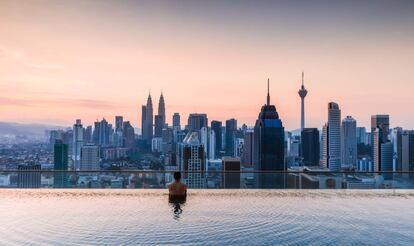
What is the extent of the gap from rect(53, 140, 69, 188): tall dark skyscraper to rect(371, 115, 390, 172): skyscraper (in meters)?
20.0

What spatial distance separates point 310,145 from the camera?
46438 mm

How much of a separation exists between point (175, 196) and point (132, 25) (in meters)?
6.09

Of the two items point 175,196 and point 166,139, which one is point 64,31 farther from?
point 166,139

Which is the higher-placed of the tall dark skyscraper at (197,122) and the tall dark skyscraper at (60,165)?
the tall dark skyscraper at (197,122)

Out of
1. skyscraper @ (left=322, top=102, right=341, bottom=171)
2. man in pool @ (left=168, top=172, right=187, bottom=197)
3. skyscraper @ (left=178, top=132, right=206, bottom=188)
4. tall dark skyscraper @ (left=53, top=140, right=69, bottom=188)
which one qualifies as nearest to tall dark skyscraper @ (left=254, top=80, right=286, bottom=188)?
skyscraper @ (left=178, top=132, right=206, bottom=188)

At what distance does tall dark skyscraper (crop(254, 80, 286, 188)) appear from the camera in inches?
516

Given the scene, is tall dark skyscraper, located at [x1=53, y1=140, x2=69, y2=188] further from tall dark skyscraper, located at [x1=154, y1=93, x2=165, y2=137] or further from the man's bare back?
tall dark skyscraper, located at [x1=154, y1=93, x2=165, y2=137]

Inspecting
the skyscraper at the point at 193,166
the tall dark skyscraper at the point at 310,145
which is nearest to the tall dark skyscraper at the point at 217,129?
the tall dark skyscraper at the point at 310,145

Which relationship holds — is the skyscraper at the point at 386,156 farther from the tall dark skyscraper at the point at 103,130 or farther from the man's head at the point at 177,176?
the tall dark skyscraper at the point at 103,130

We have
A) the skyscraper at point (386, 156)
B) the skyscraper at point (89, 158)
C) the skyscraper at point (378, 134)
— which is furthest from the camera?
the skyscraper at point (378, 134)

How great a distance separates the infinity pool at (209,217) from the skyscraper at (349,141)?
29.0 meters

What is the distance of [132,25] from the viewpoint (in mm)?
14383

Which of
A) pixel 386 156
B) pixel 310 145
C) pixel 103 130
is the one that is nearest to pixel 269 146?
pixel 386 156

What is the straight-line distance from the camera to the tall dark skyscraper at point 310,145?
4271cm
